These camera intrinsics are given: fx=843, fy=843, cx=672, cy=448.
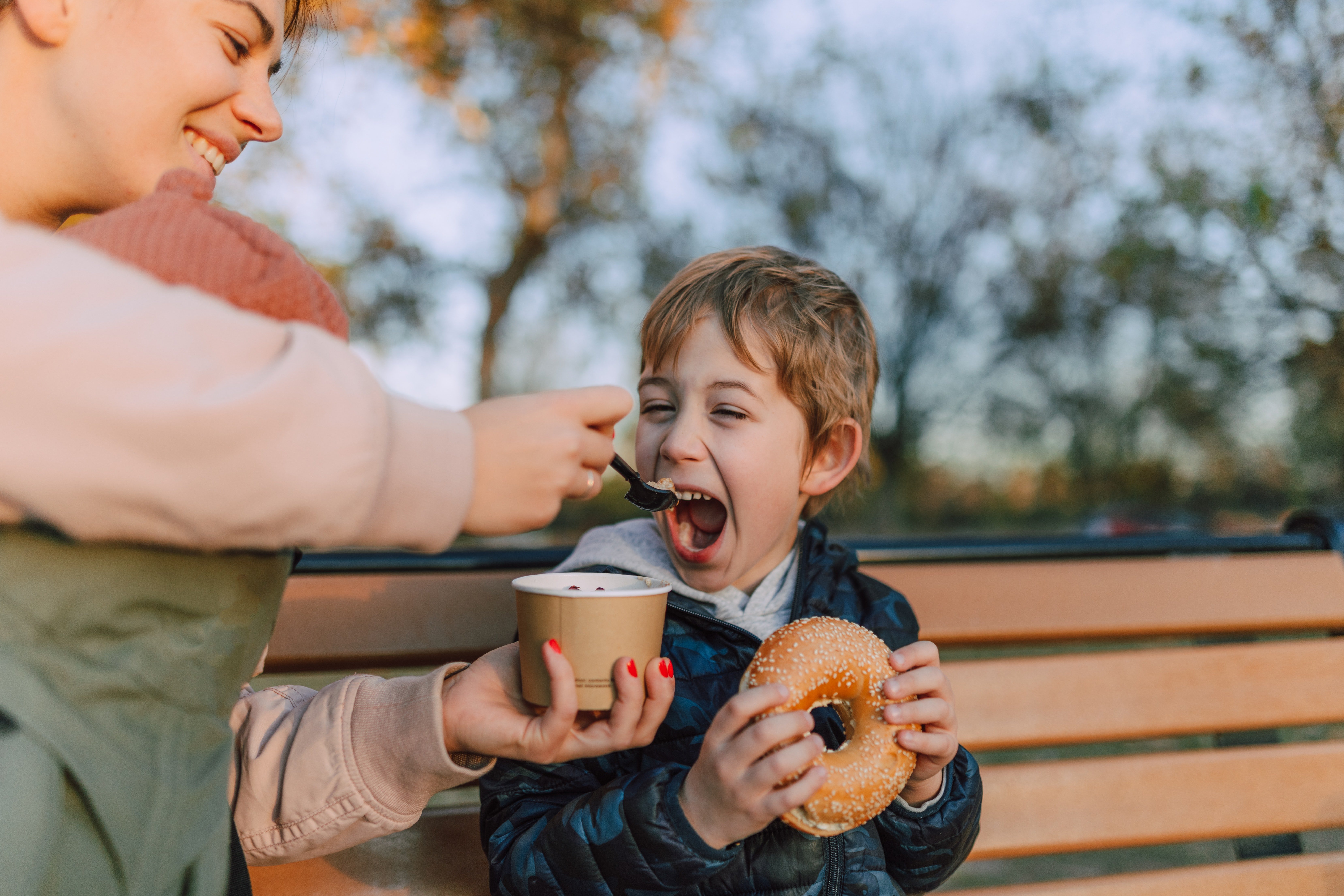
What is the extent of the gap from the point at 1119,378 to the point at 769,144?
19.9 feet

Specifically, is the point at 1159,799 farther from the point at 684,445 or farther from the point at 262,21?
the point at 262,21

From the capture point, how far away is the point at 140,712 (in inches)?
34.4

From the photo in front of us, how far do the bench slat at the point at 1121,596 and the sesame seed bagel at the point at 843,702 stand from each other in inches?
27.5

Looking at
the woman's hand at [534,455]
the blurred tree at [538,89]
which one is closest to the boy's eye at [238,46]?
the woman's hand at [534,455]

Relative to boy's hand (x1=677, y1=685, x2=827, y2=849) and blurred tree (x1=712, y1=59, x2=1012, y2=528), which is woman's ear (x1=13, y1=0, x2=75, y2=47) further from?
blurred tree (x1=712, y1=59, x2=1012, y2=528)

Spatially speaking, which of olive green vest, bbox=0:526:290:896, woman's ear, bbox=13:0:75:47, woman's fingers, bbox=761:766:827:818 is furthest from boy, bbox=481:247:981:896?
woman's ear, bbox=13:0:75:47

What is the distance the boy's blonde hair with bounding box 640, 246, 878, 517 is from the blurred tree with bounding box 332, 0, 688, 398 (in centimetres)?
692

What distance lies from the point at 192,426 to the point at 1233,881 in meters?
2.40

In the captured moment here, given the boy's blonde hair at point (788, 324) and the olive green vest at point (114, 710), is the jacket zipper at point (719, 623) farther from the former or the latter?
the olive green vest at point (114, 710)

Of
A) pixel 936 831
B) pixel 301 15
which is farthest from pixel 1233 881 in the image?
pixel 301 15

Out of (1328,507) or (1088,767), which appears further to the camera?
(1328,507)

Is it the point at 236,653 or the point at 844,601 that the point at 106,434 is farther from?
the point at 844,601

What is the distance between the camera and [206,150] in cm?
117

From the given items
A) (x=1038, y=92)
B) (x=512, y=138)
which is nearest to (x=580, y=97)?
(x=512, y=138)
